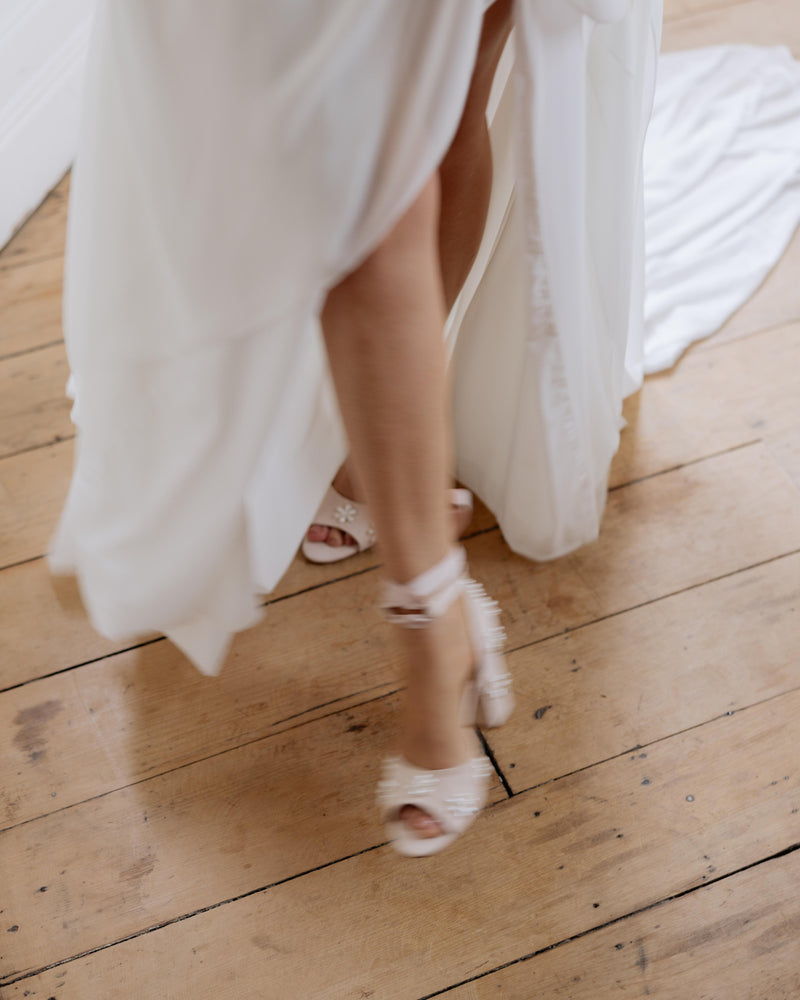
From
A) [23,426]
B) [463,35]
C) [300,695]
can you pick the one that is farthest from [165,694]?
[463,35]

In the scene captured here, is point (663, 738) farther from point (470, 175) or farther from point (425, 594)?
point (470, 175)

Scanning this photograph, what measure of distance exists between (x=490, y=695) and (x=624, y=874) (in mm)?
210

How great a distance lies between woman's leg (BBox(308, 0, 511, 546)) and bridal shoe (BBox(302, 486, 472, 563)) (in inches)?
9.4

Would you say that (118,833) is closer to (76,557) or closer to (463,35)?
(76,557)

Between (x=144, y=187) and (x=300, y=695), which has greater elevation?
(x=144, y=187)

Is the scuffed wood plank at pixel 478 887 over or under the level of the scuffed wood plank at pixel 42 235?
under

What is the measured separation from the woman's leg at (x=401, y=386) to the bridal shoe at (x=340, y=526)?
1.01 ft

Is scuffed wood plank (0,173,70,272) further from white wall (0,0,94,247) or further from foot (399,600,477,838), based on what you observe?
foot (399,600,477,838)

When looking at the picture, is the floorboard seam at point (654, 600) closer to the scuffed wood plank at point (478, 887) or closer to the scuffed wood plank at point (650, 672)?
the scuffed wood plank at point (650, 672)

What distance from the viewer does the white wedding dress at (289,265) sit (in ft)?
2.01

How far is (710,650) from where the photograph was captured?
1.03m

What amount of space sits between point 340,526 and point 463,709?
287 millimetres

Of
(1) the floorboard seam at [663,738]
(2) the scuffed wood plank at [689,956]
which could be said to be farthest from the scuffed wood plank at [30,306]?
(2) the scuffed wood plank at [689,956]

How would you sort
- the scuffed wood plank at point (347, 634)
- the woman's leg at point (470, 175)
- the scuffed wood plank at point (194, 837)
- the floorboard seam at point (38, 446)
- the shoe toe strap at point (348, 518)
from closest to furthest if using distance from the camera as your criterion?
the woman's leg at point (470, 175)
the scuffed wood plank at point (194, 837)
the scuffed wood plank at point (347, 634)
the shoe toe strap at point (348, 518)
the floorboard seam at point (38, 446)
